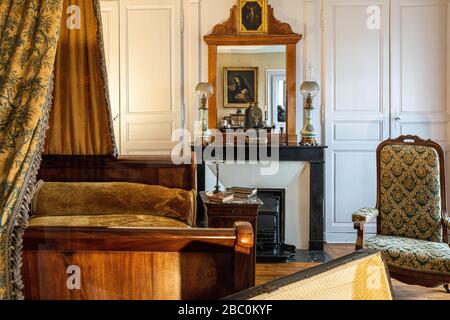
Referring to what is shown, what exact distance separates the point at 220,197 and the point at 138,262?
1.77 meters

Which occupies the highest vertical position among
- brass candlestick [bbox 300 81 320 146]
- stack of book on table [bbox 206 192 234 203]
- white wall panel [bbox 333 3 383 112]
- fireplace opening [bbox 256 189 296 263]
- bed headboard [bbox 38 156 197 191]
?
white wall panel [bbox 333 3 383 112]

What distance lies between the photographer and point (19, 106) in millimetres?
1447

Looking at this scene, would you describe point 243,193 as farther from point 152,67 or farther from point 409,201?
point 152,67

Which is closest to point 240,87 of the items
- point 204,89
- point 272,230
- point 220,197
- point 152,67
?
point 204,89

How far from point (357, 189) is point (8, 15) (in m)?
3.66

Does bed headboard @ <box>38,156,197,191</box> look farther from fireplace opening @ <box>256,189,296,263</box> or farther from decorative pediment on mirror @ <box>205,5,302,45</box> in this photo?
decorative pediment on mirror @ <box>205,5,302,45</box>

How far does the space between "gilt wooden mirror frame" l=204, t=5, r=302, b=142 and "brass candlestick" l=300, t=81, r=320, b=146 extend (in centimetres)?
21

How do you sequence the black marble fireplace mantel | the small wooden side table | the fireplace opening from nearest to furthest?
the small wooden side table → the fireplace opening → the black marble fireplace mantel

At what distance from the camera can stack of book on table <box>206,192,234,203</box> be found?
10.3ft

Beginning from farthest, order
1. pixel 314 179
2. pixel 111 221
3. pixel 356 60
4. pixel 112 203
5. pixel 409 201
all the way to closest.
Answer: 1. pixel 356 60
2. pixel 314 179
3. pixel 409 201
4. pixel 112 203
5. pixel 111 221

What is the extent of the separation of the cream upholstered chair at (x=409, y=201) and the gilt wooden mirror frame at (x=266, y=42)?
4.57ft

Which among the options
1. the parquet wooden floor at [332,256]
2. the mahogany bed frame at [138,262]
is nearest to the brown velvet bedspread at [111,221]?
the parquet wooden floor at [332,256]

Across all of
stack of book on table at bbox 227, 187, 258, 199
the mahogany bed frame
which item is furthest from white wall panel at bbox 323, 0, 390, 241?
the mahogany bed frame
